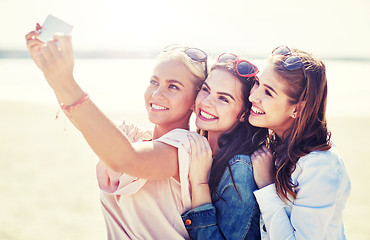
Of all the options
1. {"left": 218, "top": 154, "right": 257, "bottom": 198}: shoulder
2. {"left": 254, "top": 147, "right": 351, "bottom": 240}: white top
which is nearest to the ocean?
{"left": 218, "top": 154, "right": 257, "bottom": 198}: shoulder

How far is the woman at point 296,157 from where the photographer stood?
263 centimetres

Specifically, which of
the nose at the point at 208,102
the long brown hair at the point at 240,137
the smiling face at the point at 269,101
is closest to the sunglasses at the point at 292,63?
the smiling face at the point at 269,101

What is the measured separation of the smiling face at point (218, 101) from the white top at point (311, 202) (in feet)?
2.39

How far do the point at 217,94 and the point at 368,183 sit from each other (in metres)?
5.30

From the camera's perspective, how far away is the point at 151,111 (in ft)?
10.6

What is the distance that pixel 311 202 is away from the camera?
261cm

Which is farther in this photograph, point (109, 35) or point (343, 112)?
point (109, 35)

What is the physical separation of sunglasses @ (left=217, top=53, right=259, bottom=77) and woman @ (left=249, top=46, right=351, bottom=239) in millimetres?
102

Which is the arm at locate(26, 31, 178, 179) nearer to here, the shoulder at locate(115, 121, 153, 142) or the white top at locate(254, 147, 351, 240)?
the shoulder at locate(115, 121, 153, 142)

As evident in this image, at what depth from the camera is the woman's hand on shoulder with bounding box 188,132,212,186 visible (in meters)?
2.70

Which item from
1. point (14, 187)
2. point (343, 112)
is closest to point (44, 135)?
point (14, 187)

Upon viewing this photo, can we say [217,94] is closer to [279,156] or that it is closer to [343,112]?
[279,156]

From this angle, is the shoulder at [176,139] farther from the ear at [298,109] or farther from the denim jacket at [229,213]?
the ear at [298,109]

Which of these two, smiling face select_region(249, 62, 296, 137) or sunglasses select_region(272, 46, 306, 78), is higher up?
sunglasses select_region(272, 46, 306, 78)
